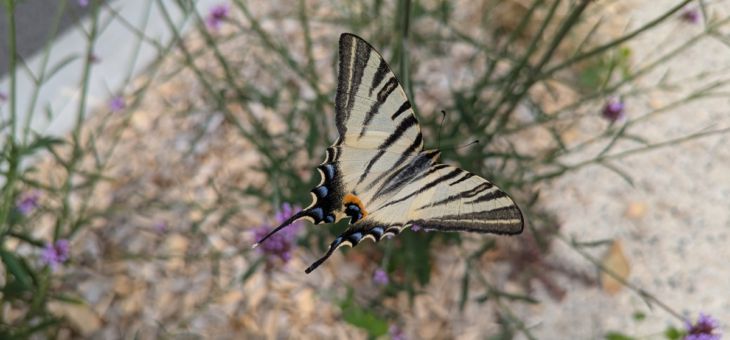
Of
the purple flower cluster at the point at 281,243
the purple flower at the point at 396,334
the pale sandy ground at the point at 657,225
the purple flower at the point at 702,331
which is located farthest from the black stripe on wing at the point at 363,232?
the pale sandy ground at the point at 657,225

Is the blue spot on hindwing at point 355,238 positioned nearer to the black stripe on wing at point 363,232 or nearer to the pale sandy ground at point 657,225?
the black stripe on wing at point 363,232

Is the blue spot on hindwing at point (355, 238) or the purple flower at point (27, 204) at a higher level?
the purple flower at point (27, 204)

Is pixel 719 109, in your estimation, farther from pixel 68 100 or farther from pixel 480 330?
pixel 68 100

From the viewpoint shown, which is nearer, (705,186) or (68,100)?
(705,186)

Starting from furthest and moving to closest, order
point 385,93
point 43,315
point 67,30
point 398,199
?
1. point 67,30
2. point 43,315
3. point 398,199
4. point 385,93

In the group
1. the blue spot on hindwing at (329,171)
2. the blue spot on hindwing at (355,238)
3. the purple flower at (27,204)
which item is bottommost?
the blue spot on hindwing at (355,238)

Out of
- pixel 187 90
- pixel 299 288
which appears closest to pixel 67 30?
pixel 187 90

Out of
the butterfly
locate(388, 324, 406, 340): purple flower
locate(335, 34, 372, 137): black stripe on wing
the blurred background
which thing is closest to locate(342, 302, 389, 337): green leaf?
the blurred background

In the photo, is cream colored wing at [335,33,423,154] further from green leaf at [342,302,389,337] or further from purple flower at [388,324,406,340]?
purple flower at [388,324,406,340]
